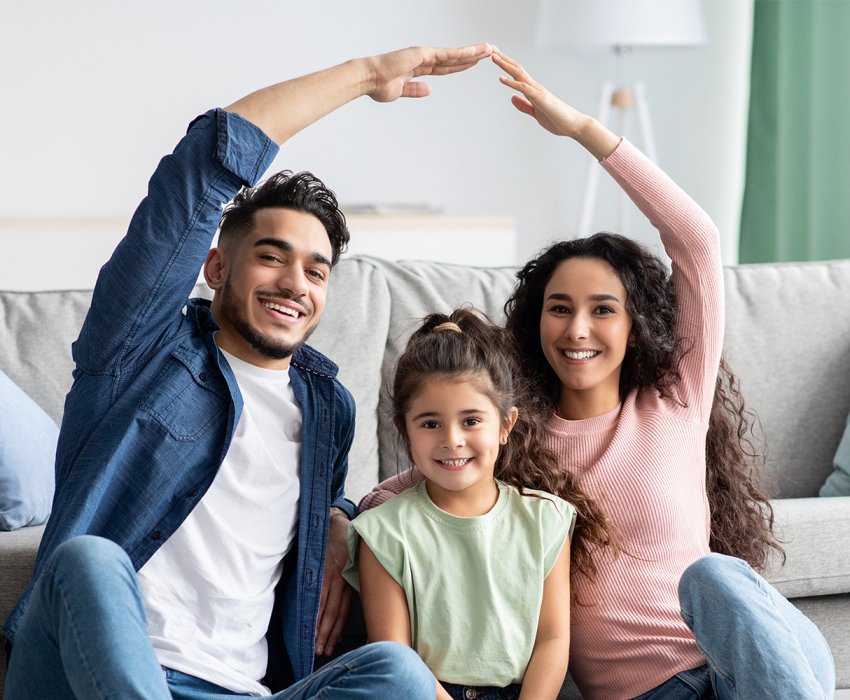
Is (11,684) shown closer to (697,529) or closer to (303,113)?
(303,113)

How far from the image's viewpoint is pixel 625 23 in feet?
11.9

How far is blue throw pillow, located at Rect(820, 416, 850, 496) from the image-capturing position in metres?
2.20

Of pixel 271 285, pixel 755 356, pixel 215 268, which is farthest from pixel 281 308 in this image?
pixel 755 356

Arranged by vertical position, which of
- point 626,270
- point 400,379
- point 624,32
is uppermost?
point 624,32

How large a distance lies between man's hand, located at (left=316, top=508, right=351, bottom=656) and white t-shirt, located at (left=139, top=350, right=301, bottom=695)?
0.07 meters

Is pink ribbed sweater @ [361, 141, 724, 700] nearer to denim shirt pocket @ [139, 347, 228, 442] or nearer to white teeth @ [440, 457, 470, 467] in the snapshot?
white teeth @ [440, 457, 470, 467]

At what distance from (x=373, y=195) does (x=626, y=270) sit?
244 cm

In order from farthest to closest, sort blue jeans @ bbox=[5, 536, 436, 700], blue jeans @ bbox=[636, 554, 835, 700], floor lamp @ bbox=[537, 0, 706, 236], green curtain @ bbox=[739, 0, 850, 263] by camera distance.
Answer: floor lamp @ bbox=[537, 0, 706, 236] → green curtain @ bbox=[739, 0, 850, 263] → blue jeans @ bbox=[636, 554, 835, 700] → blue jeans @ bbox=[5, 536, 436, 700]

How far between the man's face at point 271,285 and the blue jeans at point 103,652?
389 mm

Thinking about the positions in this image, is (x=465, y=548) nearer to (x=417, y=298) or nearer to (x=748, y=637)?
(x=748, y=637)

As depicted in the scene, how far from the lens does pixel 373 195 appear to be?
162 inches

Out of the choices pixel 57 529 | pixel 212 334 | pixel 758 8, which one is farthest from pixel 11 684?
pixel 758 8

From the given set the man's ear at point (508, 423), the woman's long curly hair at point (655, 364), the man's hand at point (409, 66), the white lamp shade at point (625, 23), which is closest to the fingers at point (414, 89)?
the man's hand at point (409, 66)

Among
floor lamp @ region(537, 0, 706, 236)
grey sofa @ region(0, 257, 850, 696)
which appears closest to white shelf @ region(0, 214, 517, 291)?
floor lamp @ region(537, 0, 706, 236)
